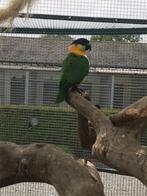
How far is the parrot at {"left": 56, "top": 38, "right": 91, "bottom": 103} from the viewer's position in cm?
333

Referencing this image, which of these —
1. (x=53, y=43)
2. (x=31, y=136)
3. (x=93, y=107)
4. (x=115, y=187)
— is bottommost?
(x=115, y=187)

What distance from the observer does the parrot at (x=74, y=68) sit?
10.9 ft

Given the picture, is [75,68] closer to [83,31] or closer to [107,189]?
[83,31]

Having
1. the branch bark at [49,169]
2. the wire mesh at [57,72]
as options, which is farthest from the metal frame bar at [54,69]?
the branch bark at [49,169]

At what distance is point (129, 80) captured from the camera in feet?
14.5

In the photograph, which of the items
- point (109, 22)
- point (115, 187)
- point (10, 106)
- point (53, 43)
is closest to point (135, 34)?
point (109, 22)

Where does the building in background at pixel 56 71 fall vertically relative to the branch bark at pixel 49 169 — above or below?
above

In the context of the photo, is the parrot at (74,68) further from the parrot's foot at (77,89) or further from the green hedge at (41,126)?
the green hedge at (41,126)

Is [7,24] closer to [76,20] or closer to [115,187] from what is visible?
[76,20]

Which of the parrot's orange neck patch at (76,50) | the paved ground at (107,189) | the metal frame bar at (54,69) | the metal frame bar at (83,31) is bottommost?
the paved ground at (107,189)

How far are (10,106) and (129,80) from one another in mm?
1105

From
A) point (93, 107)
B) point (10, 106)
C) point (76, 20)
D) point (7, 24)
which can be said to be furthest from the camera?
point (10, 106)

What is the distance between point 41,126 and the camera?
4453mm

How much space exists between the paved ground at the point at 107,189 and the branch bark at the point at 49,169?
187 centimetres
